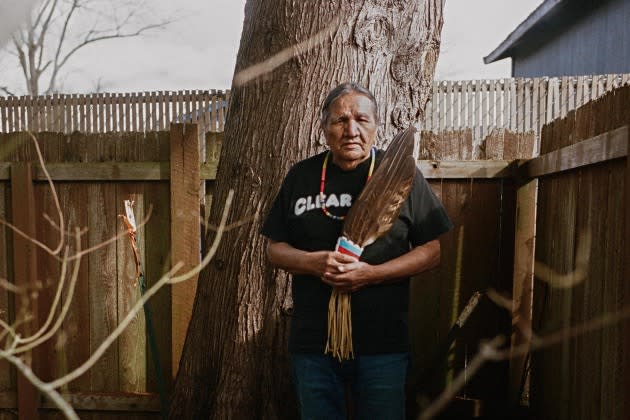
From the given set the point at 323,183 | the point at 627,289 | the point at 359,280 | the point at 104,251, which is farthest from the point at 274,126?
the point at 627,289

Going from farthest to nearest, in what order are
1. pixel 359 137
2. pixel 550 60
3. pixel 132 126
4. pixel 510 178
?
pixel 550 60
pixel 132 126
pixel 510 178
pixel 359 137

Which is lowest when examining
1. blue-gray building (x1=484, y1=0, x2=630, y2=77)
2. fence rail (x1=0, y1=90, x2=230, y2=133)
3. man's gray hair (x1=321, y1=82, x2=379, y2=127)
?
man's gray hair (x1=321, y1=82, x2=379, y2=127)

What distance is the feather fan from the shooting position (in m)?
2.01

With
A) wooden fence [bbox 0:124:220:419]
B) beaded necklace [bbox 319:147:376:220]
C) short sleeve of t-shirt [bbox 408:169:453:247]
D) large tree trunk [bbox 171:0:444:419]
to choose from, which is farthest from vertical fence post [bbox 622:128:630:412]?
wooden fence [bbox 0:124:220:419]

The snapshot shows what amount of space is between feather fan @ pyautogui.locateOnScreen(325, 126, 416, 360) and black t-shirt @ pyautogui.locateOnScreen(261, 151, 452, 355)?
4cm

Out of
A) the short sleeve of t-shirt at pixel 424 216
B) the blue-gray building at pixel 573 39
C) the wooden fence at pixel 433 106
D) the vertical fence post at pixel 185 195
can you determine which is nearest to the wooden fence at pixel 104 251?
the vertical fence post at pixel 185 195

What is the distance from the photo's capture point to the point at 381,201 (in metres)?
2.02

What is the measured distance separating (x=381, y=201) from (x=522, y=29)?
15.3m

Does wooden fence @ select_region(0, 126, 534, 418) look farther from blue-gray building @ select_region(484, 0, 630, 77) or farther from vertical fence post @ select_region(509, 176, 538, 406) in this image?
blue-gray building @ select_region(484, 0, 630, 77)

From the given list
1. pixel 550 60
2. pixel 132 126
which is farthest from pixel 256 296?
pixel 550 60

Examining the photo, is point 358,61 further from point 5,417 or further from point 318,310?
point 5,417

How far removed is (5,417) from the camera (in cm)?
361

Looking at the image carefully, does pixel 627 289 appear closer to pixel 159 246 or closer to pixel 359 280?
pixel 359 280

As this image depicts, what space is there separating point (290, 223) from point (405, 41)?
3.61ft
